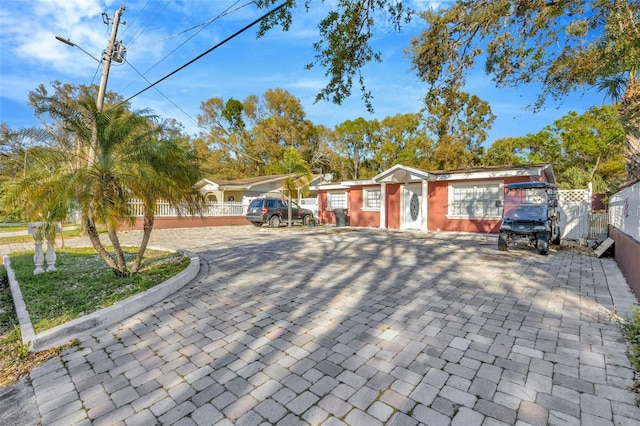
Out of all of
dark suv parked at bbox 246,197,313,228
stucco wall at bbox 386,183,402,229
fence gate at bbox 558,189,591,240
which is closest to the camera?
fence gate at bbox 558,189,591,240

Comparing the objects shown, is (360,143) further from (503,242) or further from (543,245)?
(543,245)

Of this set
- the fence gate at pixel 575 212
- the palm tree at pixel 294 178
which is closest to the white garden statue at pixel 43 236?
the palm tree at pixel 294 178

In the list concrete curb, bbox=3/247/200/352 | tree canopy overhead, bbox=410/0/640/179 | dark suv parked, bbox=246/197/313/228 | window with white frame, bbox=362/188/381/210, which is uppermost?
tree canopy overhead, bbox=410/0/640/179

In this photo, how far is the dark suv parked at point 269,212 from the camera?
16.7 meters

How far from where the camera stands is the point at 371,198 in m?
17.5

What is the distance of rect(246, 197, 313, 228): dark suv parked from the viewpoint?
16672 mm

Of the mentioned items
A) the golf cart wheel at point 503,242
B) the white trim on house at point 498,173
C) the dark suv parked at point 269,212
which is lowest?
the golf cart wheel at point 503,242

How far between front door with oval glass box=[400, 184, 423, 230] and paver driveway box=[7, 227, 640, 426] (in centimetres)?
988

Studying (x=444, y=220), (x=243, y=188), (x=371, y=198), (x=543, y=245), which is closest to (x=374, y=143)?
(x=243, y=188)

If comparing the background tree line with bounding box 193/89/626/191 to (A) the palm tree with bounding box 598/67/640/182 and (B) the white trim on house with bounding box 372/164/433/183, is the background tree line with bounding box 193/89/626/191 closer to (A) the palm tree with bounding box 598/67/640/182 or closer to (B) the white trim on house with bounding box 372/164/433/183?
(B) the white trim on house with bounding box 372/164/433/183

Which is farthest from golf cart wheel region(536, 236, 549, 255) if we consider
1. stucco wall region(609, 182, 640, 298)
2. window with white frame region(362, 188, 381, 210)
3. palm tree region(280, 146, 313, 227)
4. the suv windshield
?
palm tree region(280, 146, 313, 227)

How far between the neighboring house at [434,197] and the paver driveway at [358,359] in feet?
25.7

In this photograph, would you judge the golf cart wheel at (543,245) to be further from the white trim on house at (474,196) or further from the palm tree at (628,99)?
the white trim on house at (474,196)

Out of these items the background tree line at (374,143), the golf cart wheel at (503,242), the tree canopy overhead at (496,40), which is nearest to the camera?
the tree canopy overhead at (496,40)
